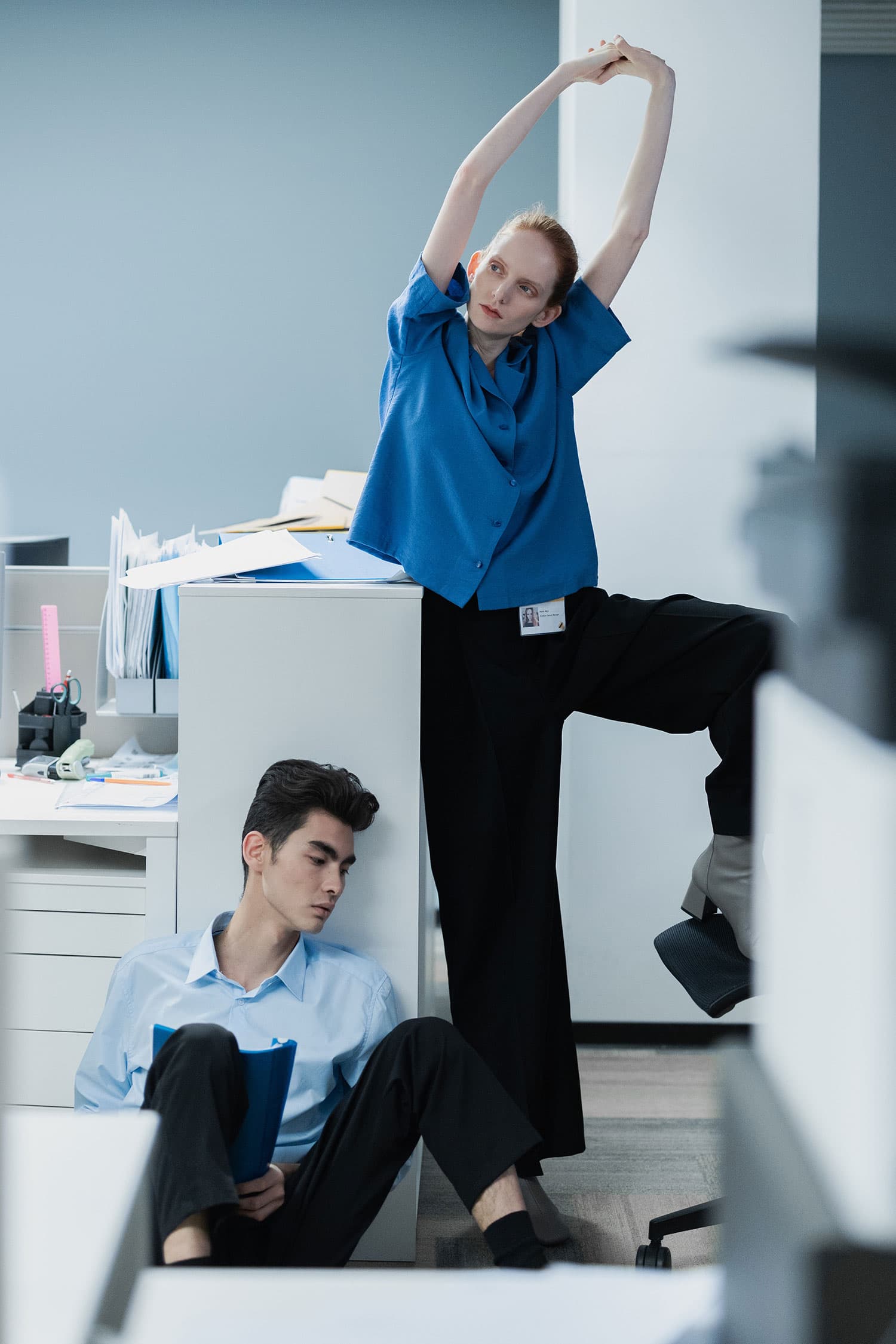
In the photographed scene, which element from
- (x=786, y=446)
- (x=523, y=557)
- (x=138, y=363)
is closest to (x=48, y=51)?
(x=138, y=363)

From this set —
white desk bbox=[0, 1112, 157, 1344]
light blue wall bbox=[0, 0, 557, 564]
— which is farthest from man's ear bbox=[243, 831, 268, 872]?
light blue wall bbox=[0, 0, 557, 564]

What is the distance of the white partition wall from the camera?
2.40m

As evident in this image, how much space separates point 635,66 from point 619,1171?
5.96 ft

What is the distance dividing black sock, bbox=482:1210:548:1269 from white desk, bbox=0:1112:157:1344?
3.67 feet

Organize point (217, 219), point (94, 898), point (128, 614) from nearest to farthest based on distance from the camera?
point (94, 898) < point (128, 614) < point (217, 219)

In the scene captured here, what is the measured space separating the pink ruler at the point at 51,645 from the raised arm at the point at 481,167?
3.67 feet

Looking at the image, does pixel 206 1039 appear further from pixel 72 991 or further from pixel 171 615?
pixel 171 615

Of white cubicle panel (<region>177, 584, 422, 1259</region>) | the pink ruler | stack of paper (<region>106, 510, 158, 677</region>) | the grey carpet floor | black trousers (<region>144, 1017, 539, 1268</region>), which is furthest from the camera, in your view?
the pink ruler

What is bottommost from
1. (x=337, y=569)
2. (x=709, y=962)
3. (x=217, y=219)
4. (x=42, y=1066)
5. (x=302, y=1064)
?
(x=302, y=1064)

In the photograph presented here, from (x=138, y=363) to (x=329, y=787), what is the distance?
3.24m

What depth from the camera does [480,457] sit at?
65.0 inches

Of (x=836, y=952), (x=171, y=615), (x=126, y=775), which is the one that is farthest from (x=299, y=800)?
(x=836, y=952)

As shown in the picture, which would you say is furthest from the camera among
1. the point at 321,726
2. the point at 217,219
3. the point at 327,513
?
the point at 217,219

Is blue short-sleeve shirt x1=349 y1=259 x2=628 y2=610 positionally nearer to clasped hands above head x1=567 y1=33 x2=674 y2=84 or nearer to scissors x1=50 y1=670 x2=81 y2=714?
clasped hands above head x1=567 y1=33 x2=674 y2=84
